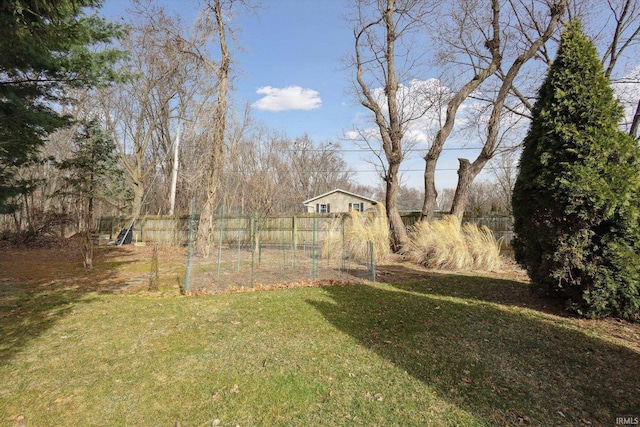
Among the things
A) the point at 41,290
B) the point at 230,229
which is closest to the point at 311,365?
→ the point at 41,290

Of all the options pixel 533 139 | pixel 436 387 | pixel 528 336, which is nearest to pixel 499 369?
pixel 436 387

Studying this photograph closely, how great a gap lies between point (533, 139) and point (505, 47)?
30.6 ft

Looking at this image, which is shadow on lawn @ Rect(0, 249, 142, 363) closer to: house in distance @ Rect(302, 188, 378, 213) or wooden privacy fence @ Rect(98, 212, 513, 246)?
wooden privacy fence @ Rect(98, 212, 513, 246)

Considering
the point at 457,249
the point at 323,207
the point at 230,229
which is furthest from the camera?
the point at 323,207

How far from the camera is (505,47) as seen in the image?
11.2 meters

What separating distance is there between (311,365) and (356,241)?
233 inches

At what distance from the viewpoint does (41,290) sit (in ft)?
18.4

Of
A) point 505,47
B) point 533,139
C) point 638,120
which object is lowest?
point 533,139

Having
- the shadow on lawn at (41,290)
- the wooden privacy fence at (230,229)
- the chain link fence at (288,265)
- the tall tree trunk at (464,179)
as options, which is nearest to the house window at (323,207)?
the wooden privacy fence at (230,229)

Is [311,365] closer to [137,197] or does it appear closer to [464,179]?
[464,179]

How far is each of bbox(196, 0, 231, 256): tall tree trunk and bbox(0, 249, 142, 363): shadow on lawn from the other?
7.62 feet

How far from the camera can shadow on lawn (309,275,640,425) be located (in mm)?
2209

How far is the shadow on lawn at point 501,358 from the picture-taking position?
2.21m

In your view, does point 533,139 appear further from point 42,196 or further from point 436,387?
point 42,196
